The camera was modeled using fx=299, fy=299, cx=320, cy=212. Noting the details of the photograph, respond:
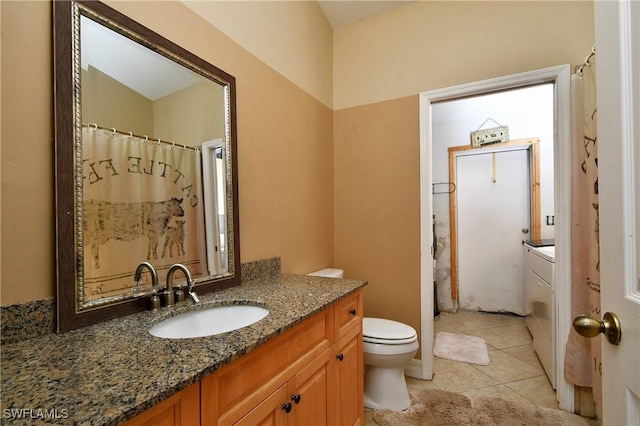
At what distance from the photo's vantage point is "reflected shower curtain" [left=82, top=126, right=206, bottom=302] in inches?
39.1

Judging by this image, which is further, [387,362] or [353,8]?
[353,8]

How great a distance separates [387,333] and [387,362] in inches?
6.5

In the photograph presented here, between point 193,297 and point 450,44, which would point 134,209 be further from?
point 450,44

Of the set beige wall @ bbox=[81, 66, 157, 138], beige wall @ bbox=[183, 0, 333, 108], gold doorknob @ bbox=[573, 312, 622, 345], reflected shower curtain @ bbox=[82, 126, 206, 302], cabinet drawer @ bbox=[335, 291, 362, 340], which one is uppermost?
beige wall @ bbox=[183, 0, 333, 108]

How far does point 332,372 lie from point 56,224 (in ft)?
3.83

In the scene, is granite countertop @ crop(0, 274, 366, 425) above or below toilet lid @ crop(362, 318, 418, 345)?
above

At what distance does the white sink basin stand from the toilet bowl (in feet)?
3.09

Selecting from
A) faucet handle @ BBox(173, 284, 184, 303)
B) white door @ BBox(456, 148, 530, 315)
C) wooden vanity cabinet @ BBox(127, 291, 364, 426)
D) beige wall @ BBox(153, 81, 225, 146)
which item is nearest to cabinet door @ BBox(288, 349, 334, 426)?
wooden vanity cabinet @ BBox(127, 291, 364, 426)

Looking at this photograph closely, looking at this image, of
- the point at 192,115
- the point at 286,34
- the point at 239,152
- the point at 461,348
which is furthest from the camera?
the point at 461,348

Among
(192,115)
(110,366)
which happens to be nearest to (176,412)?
(110,366)

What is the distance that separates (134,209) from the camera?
114 centimetres

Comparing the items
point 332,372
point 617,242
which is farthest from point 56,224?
point 617,242

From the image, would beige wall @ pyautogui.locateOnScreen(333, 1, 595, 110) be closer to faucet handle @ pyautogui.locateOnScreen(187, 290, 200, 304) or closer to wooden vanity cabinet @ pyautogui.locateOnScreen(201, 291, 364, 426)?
wooden vanity cabinet @ pyautogui.locateOnScreen(201, 291, 364, 426)

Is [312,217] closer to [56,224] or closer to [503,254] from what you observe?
[56,224]
